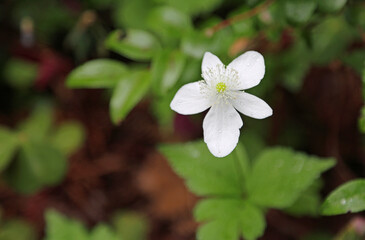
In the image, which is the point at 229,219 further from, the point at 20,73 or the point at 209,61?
the point at 20,73

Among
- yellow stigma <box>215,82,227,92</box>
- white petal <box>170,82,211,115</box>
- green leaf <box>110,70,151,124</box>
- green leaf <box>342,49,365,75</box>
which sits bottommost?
green leaf <box>110,70,151,124</box>

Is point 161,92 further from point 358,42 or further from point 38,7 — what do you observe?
point 38,7

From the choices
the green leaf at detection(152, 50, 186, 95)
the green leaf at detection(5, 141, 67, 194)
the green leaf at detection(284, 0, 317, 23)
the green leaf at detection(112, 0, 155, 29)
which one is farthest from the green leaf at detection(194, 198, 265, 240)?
the green leaf at detection(112, 0, 155, 29)

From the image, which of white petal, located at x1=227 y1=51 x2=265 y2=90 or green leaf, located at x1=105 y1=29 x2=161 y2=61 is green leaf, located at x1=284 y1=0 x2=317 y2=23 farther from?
green leaf, located at x1=105 y1=29 x2=161 y2=61

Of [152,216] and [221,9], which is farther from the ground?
[221,9]

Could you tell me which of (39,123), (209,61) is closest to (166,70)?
(209,61)

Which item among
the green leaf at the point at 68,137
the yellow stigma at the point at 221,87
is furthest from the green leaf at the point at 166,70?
the green leaf at the point at 68,137

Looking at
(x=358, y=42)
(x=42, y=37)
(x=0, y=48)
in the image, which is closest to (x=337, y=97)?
(x=358, y=42)
